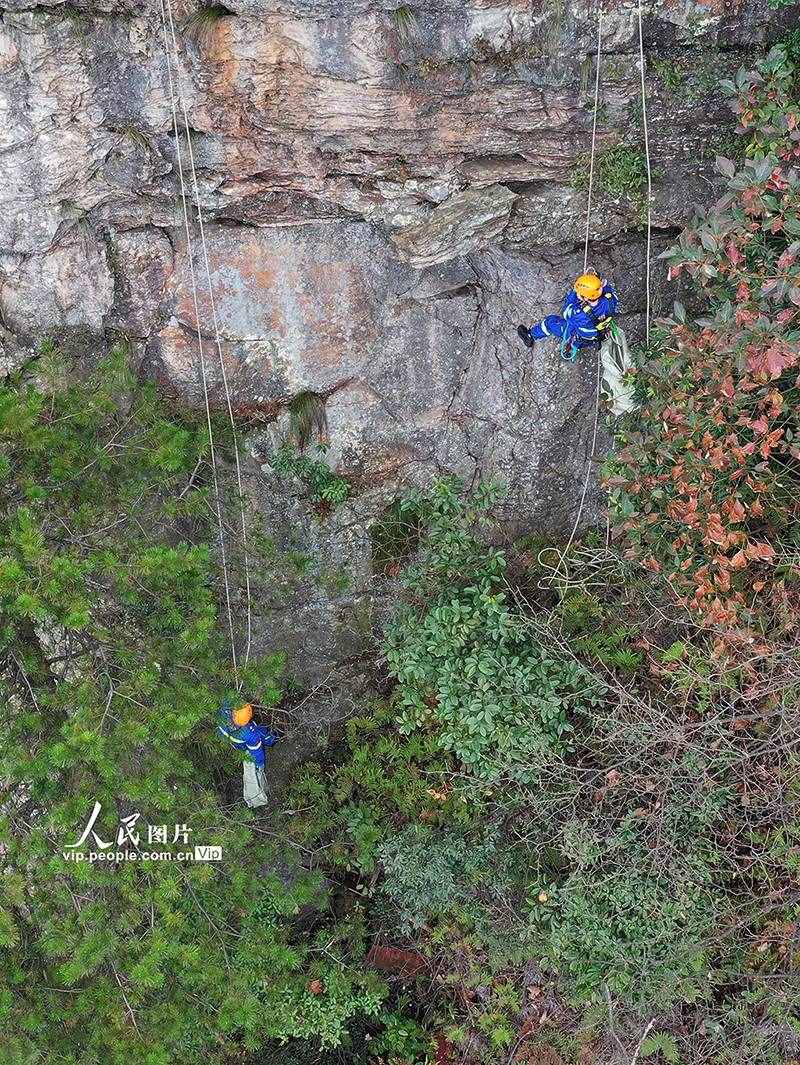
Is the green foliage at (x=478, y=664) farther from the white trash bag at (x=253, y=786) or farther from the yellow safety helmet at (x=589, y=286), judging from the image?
the yellow safety helmet at (x=589, y=286)

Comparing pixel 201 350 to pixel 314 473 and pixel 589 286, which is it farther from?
pixel 589 286

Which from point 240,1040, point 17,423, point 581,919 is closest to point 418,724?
point 581,919

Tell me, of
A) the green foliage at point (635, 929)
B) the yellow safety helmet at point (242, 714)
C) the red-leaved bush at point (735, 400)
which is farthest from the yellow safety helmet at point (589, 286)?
the green foliage at point (635, 929)

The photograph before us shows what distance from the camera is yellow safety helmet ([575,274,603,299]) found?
16.3 feet

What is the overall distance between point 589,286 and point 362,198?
1548 millimetres

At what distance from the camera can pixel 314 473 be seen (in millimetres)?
6301

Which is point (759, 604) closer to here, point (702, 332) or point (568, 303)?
point (702, 332)

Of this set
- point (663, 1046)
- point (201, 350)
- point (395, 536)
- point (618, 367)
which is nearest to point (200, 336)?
point (201, 350)

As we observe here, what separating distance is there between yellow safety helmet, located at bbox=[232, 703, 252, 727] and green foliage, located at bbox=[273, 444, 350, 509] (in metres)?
1.80

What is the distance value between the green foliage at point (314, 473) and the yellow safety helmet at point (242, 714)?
1.80 m

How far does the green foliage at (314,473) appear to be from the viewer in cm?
625

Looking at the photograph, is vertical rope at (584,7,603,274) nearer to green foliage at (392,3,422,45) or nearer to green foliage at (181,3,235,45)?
green foliage at (392,3,422,45)

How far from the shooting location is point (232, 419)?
6.03m

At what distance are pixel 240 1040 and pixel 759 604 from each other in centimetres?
526
